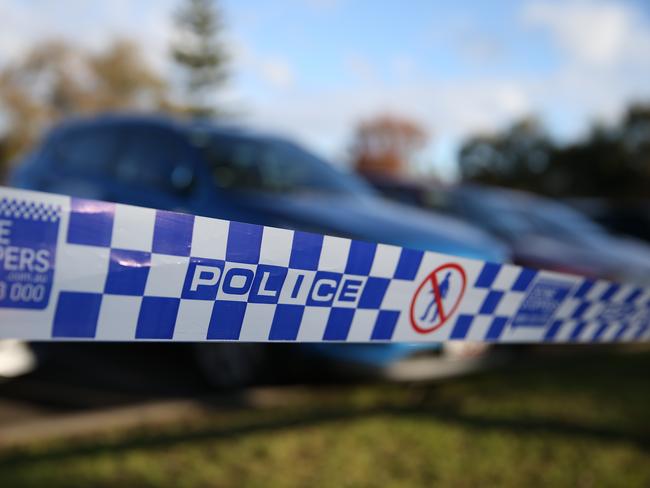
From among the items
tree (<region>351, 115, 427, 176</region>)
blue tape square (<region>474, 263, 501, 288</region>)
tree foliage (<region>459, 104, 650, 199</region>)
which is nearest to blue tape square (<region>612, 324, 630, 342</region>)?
blue tape square (<region>474, 263, 501, 288</region>)

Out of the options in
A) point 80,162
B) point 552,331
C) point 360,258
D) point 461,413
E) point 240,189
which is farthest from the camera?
point 80,162

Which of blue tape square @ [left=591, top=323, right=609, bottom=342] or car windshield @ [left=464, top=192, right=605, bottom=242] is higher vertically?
blue tape square @ [left=591, top=323, right=609, bottom=342]

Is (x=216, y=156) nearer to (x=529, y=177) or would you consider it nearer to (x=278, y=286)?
(x=278, y=286)

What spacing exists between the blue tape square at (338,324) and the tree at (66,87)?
31.6 meters

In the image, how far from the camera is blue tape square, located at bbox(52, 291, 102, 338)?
1.11 m

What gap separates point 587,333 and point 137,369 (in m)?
3.20

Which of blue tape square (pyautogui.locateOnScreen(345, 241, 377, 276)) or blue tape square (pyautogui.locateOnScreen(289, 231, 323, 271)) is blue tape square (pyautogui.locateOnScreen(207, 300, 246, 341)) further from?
blue tape square (pyautogui.locateOnScreen(345, 241, 377, 276))

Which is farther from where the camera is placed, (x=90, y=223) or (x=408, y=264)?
(x=408, y=264)

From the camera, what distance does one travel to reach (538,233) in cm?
633

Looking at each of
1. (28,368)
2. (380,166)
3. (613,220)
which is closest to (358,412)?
(28,368)

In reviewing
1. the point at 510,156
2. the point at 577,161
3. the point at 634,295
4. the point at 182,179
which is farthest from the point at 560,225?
the point at 510,156

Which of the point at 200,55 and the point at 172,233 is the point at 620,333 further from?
the point at 200,55

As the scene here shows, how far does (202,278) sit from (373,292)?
16.9 inches

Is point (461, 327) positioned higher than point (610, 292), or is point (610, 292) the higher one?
point (610, 292)
